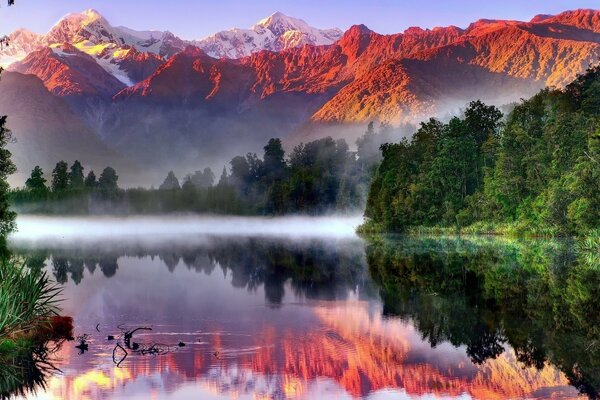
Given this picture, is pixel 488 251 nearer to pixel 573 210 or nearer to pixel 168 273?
pixel 573 210

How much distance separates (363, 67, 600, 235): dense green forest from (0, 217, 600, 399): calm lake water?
34.7 metres

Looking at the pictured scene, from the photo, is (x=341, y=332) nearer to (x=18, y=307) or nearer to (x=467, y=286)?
(x=18, y=307)

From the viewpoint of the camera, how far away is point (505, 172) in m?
116

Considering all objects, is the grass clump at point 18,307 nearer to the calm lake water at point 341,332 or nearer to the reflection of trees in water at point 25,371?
the reflection of trees in water at point 25,371

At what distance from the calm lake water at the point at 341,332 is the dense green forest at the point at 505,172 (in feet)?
114

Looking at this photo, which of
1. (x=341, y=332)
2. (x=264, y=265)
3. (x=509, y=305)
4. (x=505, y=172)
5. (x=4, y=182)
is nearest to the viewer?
(x=341, y=332)

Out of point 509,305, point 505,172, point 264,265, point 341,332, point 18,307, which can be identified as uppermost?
point 505,172

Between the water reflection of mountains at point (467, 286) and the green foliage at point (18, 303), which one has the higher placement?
the green foliage at point (18, 303)

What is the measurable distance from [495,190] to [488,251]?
154 feet

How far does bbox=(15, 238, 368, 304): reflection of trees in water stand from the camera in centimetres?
4891

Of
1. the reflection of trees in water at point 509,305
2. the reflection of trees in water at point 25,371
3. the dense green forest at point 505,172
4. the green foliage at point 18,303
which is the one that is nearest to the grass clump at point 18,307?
the green foliage at point 18,303

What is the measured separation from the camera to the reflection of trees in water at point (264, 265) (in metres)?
48.9

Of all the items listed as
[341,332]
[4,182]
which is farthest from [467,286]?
[4,182]

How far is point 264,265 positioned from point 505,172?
6085 cm
